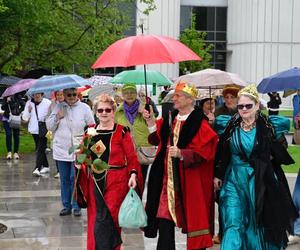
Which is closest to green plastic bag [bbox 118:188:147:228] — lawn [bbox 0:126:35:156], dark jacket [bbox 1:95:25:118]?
dark jacket [bbox 1:95:25:118]

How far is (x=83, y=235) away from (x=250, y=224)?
2.58m

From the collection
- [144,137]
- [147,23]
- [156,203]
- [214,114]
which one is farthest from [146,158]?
[147,23]

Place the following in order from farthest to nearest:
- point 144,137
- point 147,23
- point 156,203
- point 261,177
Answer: point 147,23, point 144,137, point 156,203, point 261,177

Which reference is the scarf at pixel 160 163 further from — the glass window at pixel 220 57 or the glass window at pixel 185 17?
the glass window at pixel 220 57

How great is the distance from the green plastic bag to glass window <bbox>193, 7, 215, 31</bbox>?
51.8m

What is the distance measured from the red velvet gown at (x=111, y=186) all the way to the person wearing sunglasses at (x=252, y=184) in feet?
2.74

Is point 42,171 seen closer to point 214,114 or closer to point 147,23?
point 214,114

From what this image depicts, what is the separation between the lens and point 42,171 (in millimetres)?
13367

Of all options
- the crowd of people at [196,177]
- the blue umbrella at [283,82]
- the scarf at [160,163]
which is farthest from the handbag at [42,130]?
the scarf at [160,163]

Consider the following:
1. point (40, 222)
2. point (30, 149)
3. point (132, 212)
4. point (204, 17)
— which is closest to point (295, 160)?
point (30, 149)

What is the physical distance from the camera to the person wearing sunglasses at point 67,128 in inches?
354

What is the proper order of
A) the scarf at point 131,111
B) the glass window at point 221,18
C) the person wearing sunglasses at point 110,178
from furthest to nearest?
1. the glass window at point 221,18
2. the scarf at point 131,111
3. the person wearing sunglasses at point 110,178

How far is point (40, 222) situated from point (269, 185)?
3.76m

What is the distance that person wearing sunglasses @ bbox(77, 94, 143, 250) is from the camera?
19.8ft
